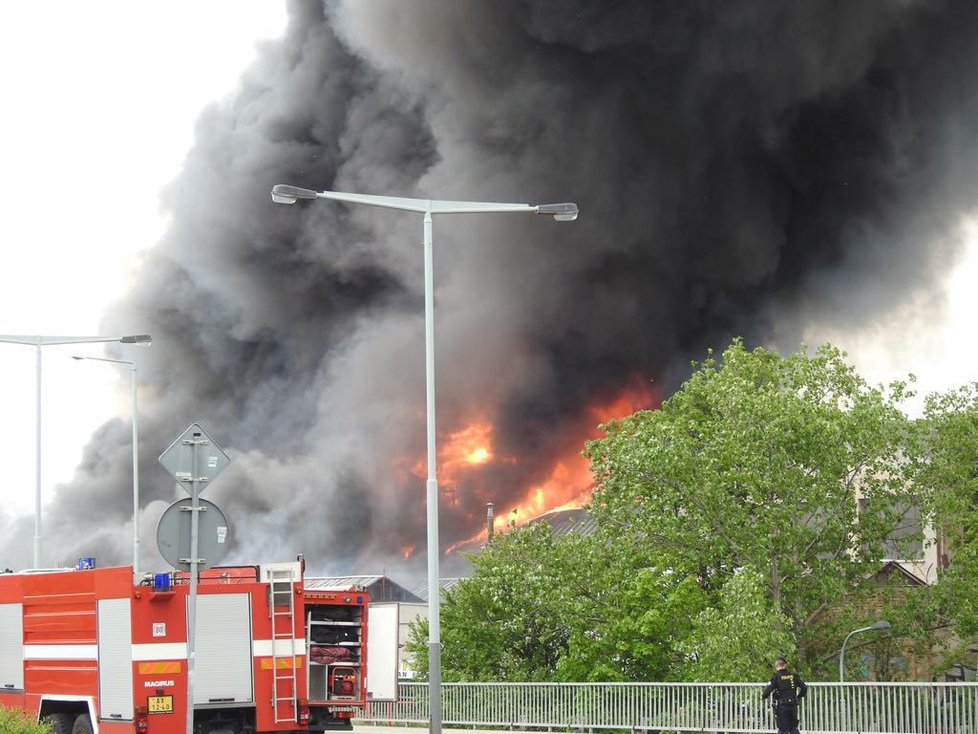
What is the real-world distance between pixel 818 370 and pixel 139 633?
68.0 feet

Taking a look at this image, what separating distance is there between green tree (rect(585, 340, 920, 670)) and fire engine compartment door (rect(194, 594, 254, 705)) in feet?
48.2

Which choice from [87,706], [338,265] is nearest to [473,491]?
[338,265]

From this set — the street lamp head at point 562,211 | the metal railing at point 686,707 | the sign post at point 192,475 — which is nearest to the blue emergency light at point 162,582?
the sign post at point 192,475

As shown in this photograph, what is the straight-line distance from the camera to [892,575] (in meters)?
34.4

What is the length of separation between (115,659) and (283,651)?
6.96 ft

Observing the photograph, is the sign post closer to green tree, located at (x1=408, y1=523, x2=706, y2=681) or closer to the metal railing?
the metal railing

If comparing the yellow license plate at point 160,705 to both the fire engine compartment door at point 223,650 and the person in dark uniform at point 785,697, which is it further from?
the person in dark uniform at point 785,697

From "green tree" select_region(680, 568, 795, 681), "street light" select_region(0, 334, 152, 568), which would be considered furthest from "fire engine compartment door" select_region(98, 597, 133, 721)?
"street light" select_region(0, 334, 152, 568)

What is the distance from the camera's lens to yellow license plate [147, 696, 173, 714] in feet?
54.5

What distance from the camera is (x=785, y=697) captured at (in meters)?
19.3

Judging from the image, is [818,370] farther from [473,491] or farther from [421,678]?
[473,491]

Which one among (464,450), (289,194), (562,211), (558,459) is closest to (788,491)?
Result: (562,211)

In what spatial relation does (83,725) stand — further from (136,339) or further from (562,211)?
(136,339)

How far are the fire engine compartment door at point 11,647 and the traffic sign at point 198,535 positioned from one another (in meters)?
8.63
